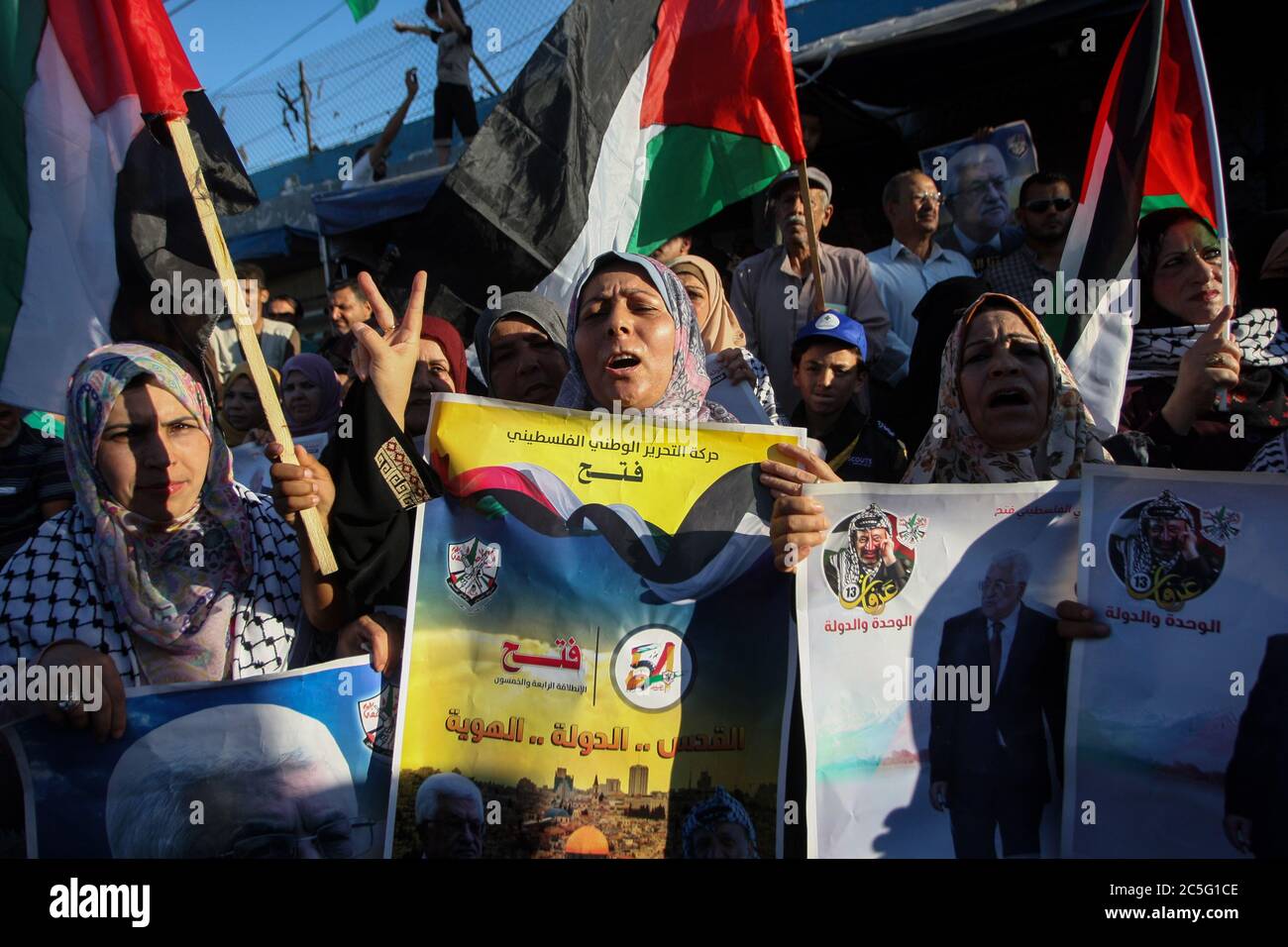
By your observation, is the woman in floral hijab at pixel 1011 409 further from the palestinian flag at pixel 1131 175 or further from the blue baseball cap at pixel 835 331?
the blue baseball cap at pixel 835 331

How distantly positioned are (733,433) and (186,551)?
137cm

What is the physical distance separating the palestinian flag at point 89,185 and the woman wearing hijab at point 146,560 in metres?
0.26

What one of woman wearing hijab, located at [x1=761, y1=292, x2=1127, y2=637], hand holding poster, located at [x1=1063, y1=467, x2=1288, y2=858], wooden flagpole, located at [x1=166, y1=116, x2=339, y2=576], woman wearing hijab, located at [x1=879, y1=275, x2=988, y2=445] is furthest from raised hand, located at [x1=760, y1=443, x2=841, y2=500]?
woman wearing hijab, located at [x1=879, y1=275, x2=988, y2=445]

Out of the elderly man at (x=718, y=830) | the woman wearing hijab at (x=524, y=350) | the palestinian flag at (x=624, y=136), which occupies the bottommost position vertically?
the elderly man at (x=718, y=830)

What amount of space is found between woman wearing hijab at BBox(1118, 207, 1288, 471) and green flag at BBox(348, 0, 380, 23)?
10.5 ft

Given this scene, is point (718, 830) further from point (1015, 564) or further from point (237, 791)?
point (237, 791)

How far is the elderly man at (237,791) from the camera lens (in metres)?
2.34

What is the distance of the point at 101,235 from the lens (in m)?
2.84

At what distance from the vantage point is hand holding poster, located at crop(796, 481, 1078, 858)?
2.31m

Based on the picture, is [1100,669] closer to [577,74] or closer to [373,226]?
[577,74]

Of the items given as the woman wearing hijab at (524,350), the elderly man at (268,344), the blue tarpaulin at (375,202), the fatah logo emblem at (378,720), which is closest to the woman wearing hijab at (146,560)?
the fatah logo emblem at (378,720)

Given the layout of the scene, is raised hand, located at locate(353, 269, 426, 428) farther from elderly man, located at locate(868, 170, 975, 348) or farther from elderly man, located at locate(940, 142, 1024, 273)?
elderly man, located at locate(940, 142, 1024, 273)

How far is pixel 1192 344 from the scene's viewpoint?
3.53m
